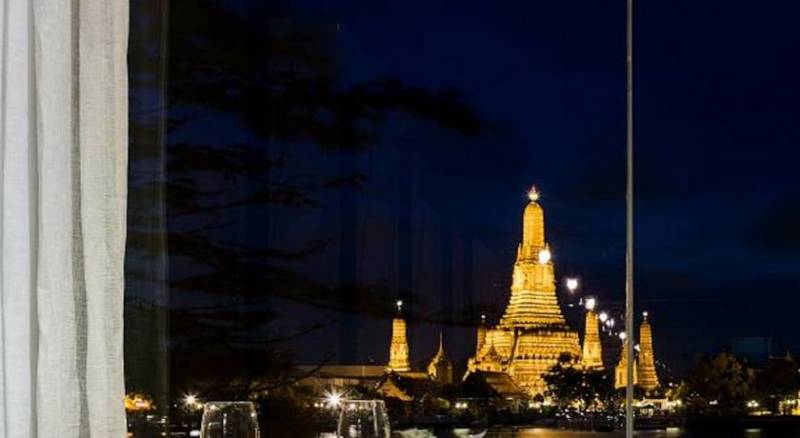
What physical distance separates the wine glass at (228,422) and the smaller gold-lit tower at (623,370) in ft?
4.41

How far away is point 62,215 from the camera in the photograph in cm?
159

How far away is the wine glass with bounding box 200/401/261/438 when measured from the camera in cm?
159

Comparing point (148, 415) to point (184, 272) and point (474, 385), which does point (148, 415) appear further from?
point (474, 385)

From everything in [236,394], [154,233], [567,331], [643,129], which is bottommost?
[236,394]

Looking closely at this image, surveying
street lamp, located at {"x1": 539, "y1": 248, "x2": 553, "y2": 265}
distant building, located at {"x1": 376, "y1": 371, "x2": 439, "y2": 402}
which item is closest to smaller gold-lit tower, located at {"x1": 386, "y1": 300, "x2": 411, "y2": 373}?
distant building, located at {"x1": 376, "y1": 371, "x2": 439, "y2": 402}

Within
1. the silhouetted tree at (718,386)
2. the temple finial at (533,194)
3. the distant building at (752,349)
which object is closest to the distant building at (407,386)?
the temple finial at (533,194)

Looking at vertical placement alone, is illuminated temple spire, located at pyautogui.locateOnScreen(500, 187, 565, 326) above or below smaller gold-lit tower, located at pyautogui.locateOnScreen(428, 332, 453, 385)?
above

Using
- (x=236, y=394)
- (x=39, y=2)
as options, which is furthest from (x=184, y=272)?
(x=39, y=2)

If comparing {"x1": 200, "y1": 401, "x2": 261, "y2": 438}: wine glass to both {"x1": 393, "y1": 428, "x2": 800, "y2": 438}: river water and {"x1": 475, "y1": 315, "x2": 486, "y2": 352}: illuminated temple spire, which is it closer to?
{"x1": 393, "y1": 428, "x2": 800, "y2": 438}: river water

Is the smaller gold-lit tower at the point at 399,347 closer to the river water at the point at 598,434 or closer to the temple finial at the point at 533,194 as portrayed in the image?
the river water at the point at 598,434

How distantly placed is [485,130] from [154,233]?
1423mm

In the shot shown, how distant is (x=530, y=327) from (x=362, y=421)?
1.27 meters

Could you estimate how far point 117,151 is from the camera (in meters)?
1.69

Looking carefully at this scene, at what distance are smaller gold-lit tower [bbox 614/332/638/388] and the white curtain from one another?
4.73ft
